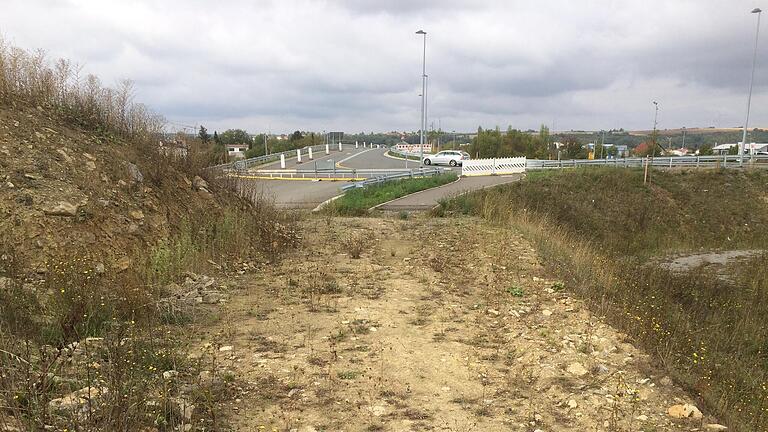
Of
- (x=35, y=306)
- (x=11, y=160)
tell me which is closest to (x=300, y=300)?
(x=35, y=306)

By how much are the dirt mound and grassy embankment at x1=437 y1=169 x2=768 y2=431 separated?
6.70m

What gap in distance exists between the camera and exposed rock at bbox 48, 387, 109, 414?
2992 millimetres

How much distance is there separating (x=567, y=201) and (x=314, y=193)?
1280cm

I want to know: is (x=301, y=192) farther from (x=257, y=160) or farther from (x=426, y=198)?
(x=257, y=160)

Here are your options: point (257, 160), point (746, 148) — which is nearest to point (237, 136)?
point (257, 160)

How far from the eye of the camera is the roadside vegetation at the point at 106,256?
326 cm

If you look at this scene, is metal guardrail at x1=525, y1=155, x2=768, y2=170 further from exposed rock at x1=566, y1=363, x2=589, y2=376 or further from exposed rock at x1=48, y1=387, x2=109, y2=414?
exposed rock at x1=48, y1=387, x2=109, y2=414

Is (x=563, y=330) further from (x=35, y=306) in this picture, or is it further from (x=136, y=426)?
(x=35, y=306)

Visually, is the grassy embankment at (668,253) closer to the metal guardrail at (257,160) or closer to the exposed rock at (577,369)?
the exposed rock at (577,369)

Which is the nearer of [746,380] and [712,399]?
[712,399]

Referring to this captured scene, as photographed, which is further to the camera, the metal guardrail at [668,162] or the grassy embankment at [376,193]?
the metal guardrail at [668,162]

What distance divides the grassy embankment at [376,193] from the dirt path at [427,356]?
811cm

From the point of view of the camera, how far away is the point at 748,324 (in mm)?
9062

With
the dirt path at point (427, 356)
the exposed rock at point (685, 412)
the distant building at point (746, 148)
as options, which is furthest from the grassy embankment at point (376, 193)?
the distant building at point (746, 148)
